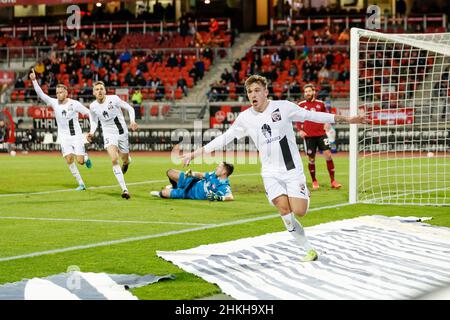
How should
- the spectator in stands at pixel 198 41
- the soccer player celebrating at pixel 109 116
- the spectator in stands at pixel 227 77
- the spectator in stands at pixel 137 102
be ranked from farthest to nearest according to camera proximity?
the spectator in stands at pixel 198 41 → the spectator in stands at pixel 227 77 → the spectator in stands at pixel 137 102 → the soccer player celebrating at pixel 109 116

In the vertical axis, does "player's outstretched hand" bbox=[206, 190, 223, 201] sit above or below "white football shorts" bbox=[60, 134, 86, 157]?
below

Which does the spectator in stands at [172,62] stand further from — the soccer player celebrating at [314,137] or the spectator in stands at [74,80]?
the soccer player celebrating at [314,137]

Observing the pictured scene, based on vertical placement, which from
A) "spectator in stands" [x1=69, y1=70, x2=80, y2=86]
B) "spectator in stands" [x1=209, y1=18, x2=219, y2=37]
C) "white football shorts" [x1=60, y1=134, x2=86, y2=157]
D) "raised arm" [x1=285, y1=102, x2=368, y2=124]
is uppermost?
"spectator in stands" [x1=209, y1=18, x2=219, y2=37]

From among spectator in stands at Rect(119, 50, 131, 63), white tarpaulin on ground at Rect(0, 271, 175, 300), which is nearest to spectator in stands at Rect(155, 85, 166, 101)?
spectator in stands at Rect(119, 50, 131, 63)

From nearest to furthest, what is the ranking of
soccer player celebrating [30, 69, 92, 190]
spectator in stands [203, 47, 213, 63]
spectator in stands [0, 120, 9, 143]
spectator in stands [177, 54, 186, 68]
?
soccer player celebrating [30, 69, 92, 190] → spectator in stands [0, 120, 9, 143] → spectator in stands [177, 54, 186, 68] → spectator in stands [203, 47, 213, 63]

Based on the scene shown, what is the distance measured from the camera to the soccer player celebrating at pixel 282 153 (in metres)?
8.85

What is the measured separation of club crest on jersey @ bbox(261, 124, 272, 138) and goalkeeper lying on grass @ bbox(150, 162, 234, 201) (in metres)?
5.68

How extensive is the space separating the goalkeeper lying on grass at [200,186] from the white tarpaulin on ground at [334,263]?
3912 millimetres

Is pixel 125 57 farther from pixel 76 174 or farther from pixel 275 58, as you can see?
pixel 76 174

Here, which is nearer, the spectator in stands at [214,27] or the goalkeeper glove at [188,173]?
the goalkeeper glove at [188,173]

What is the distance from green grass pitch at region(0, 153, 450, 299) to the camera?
8.36 meters

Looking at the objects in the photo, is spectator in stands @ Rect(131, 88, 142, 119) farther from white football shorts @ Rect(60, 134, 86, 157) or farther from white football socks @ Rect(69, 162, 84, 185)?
white football socks @ Rect(69, 162, 84, 185)

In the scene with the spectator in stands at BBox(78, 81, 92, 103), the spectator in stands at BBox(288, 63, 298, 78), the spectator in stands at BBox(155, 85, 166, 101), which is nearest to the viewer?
the spectator in stands at BBox(155, 85, 166, 101)

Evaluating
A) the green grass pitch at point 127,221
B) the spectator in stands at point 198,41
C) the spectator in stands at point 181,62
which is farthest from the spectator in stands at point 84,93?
the green grass pitch at point 127,221
